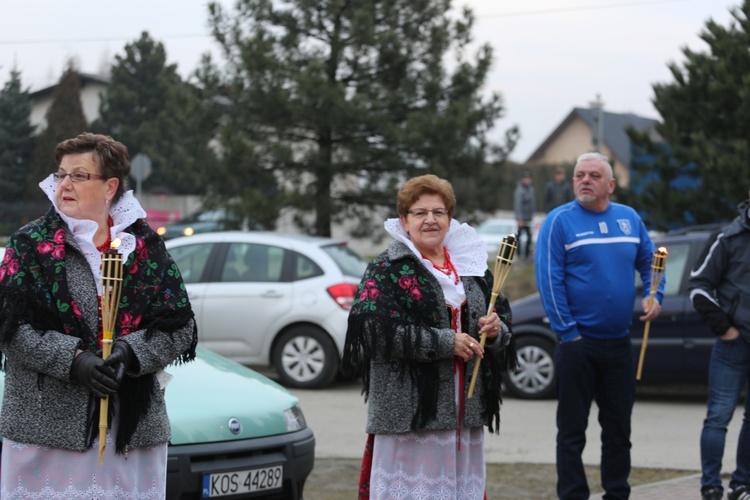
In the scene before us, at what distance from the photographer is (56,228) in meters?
3.92

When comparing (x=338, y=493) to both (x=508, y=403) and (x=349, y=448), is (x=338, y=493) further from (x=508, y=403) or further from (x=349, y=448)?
(x=508, y=403)

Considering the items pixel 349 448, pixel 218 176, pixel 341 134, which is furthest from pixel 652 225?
pixel 349 448

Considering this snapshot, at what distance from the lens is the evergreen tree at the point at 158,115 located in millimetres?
19031

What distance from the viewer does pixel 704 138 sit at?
1677 cm

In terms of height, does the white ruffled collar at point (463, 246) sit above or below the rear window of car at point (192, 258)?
above

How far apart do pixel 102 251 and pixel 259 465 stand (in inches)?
78.8

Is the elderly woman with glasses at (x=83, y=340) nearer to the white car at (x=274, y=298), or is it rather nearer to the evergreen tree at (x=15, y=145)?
the evergreen tree at (x=15, y=145)

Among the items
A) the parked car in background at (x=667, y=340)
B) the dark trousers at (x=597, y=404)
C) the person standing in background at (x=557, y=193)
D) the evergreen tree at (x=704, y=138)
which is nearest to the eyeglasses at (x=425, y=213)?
the dark trousers at (x=597, y=404)

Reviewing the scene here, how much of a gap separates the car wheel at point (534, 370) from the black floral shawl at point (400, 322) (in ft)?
20.6

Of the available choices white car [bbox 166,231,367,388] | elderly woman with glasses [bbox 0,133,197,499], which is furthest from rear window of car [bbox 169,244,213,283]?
elderly woman with glasses [bbox 0,133,197,499]

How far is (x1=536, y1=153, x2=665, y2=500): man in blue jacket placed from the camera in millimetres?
6180

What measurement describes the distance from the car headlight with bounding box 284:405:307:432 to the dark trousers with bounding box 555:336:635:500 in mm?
1436

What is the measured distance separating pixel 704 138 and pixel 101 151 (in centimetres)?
1409

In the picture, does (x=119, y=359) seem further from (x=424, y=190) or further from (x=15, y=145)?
(x=15, y=145)
